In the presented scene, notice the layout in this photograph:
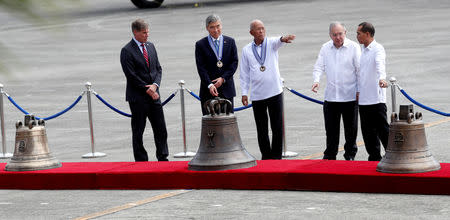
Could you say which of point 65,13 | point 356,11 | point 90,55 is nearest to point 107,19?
point 90,55

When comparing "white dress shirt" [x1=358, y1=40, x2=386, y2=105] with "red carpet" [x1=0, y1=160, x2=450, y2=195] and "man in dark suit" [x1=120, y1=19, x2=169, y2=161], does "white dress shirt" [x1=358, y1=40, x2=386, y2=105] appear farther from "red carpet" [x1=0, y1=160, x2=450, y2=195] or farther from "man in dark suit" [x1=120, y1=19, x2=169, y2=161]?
"man in dark suit" [x1=120, y1=19, x2=169, y2=161]

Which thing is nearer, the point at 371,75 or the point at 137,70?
the point at 371,75

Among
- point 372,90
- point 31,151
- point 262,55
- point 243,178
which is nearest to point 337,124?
point 372,90

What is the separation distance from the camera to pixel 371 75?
895cm

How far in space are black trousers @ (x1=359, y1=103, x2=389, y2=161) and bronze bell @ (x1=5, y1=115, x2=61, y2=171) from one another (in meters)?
3.50

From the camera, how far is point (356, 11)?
28.9m

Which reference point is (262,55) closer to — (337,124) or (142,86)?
(337,124)

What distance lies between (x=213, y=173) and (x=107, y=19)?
81.2 ft

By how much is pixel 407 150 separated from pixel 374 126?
4.67 ft

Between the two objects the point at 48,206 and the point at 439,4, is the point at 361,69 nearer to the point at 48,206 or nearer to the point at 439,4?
the point at 48,206

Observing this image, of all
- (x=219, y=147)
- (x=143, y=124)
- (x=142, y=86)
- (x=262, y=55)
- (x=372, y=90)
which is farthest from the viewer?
(x=143, y=124)

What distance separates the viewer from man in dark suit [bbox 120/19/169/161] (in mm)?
9555

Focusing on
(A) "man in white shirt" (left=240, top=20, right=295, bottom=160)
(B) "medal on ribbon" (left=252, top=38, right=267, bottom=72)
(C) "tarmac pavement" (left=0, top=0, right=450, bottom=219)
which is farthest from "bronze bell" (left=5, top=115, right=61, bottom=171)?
(B) "medal on ribbon" (left=252, top=38, right=267, bottom=72)

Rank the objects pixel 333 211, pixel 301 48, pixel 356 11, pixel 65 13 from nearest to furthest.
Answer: pixel 65 13
pixel 333 211
pixel 301 48
pixel 356 11
